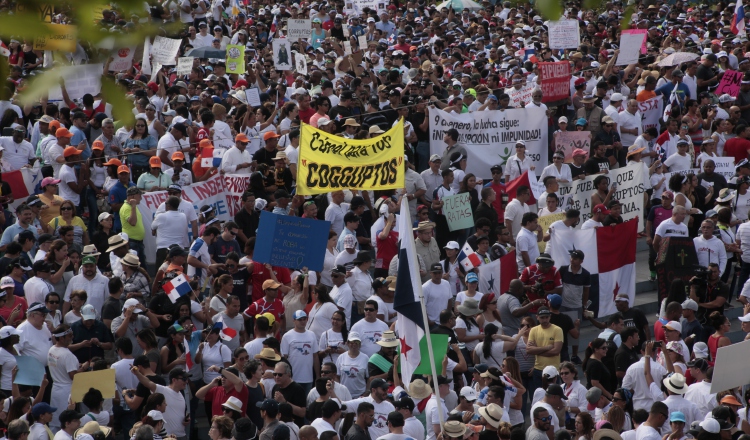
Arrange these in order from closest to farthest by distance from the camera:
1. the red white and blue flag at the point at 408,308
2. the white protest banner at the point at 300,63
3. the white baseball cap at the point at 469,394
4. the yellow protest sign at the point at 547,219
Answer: the white baseball cap at the point at 469,394 < the red white and blue flag at the point at 408,308 < the yellow protest sign at the point at 547,219 < the white protest banner at the point at 300,63

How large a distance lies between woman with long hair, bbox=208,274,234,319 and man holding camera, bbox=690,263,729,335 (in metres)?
5.85

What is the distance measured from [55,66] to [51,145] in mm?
12927

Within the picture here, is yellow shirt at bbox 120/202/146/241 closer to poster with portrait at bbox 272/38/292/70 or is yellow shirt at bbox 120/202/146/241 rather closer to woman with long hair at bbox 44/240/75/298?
woman with long hair at bbox 44/240/75/298

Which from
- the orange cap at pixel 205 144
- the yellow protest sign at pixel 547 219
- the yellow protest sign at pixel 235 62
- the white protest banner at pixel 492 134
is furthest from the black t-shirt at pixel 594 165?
the yellow protest sign at pixel 235 62

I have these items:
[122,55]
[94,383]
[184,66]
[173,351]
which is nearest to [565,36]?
[184,66]

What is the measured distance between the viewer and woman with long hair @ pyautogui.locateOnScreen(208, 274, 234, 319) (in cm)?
Answer: 1255

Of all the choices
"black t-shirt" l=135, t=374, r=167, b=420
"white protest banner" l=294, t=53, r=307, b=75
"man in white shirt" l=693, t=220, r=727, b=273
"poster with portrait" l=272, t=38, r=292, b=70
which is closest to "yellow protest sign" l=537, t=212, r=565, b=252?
"man in white shirt" l=693, t=220, r=727, b=273

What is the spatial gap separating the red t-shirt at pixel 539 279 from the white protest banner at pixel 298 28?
1090 centimetres

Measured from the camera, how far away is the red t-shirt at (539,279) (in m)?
13.6

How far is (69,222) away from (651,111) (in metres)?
11.0

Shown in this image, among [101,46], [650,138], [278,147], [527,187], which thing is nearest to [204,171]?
[278,147]

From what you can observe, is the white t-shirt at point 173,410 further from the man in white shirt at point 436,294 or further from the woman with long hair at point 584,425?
the woman with long hair at point 584,425

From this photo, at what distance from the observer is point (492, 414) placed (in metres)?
10.7

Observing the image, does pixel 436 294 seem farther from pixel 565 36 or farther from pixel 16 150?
pixel 565 36
